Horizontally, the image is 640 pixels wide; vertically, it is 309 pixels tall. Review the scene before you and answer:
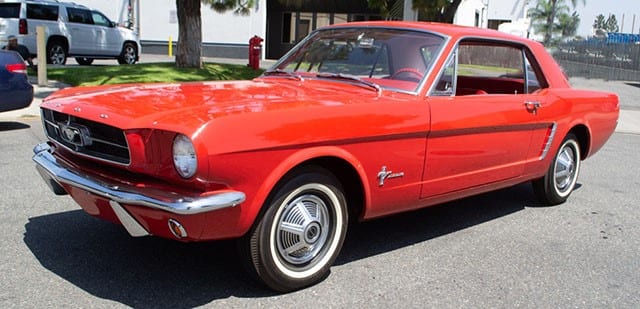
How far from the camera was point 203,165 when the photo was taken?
2996 millimetres

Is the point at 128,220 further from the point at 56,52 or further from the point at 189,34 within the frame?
the point at 56,52

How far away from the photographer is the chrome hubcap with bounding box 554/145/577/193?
585 centimetres

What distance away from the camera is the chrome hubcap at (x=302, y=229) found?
138 inches

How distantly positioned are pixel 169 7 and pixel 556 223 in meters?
27.6

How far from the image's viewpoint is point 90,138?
11.5 feet

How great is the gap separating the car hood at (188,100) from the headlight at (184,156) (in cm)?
7

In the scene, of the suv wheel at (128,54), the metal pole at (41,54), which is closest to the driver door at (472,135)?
the metal pole at (41,54)

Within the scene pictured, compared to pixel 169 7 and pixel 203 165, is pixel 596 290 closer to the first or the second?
pixel 203 165

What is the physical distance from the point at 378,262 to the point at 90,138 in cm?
194

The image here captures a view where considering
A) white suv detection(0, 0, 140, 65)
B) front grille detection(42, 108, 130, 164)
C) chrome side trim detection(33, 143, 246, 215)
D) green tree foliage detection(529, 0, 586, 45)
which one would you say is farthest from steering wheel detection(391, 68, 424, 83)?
green tree foliage detection(529, 0, 586, 45)

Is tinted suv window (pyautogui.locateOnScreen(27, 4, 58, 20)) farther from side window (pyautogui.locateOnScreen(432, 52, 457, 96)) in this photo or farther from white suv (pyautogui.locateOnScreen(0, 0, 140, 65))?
side window (pyautogui.locateOnScreen(432, 52, 457, 96))

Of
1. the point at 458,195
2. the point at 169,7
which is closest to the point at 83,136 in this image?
the point at 458,195

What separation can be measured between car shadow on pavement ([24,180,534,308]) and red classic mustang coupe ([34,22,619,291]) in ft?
1.28

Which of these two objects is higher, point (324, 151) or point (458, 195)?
point (324, 151)
